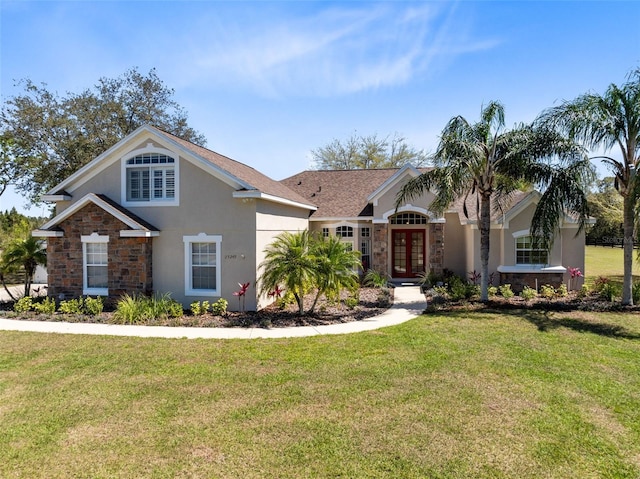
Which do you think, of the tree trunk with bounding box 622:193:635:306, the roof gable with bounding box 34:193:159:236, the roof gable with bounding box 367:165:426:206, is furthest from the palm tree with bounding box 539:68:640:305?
the roof gable with bounding box 34:193:159:236

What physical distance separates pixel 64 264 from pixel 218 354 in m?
8.57

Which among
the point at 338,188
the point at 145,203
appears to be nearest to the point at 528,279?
the point at 338,188

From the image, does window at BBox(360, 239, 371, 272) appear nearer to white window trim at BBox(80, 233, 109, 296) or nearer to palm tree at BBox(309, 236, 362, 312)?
palm tree at BBox(309, 236, 362, 312)

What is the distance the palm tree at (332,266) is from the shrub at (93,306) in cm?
668

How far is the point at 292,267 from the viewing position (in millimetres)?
11445

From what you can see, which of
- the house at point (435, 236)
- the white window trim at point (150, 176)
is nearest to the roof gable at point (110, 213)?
the white window trim at point (150, 176)

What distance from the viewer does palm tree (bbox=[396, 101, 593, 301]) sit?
12523mm

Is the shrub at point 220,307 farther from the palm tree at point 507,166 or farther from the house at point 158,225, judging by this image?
the palm tree at point 507,166

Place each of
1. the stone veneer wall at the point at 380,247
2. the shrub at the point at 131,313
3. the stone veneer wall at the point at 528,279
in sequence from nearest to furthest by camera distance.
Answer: the shrub at the point at 131,313, the stone veneer wall at the point at 528,279, the stone veneer wall at the point at 380,247

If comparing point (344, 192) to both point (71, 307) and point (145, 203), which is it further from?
Result: point (71, 307)

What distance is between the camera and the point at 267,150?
25.2 m

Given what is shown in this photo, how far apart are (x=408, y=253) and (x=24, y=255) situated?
16.1m

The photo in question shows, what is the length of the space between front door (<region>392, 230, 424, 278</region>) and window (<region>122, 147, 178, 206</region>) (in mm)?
10872

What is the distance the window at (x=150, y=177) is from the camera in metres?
13.1
